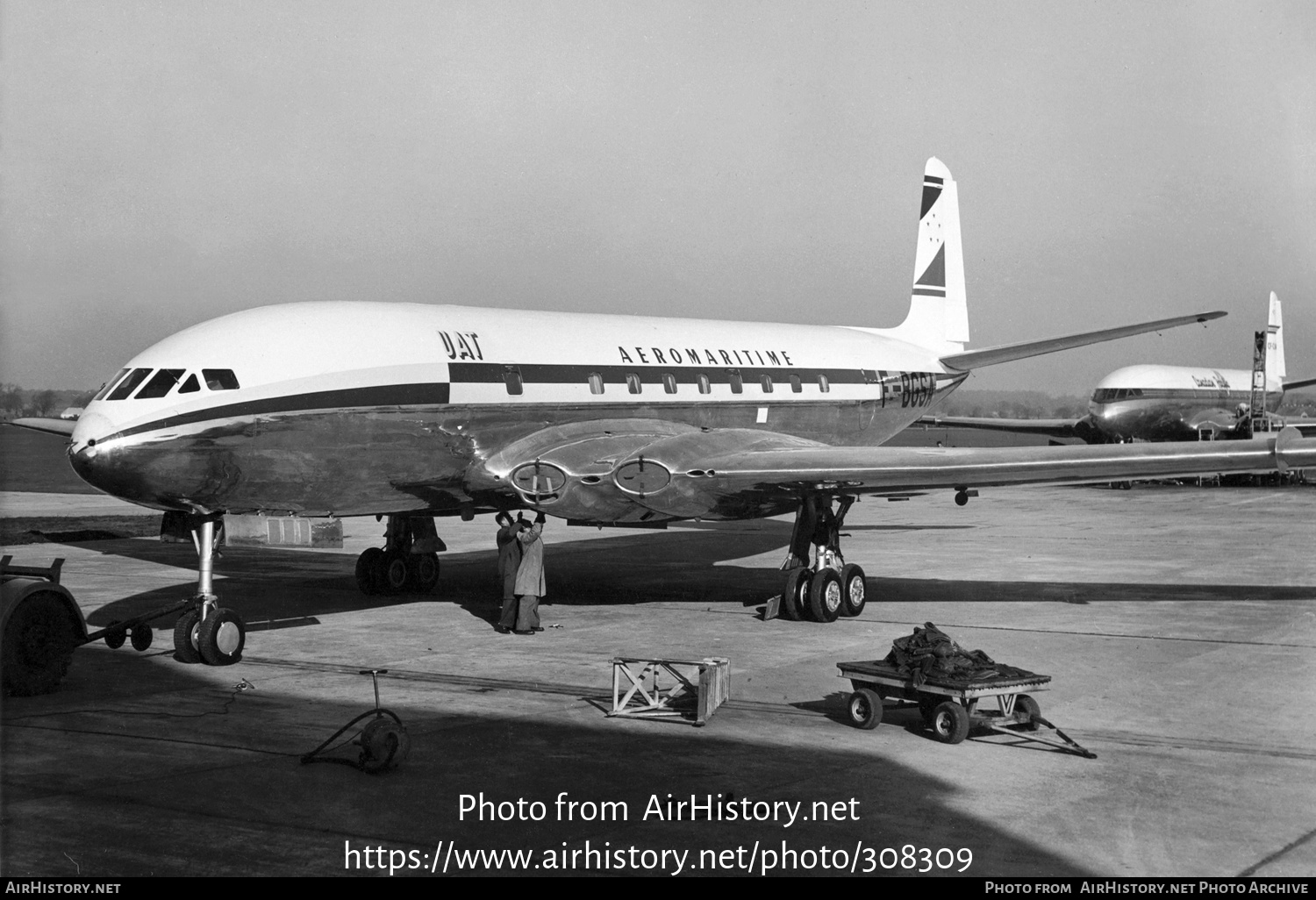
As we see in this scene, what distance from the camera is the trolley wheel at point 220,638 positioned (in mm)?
13695

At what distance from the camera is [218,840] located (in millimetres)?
7789

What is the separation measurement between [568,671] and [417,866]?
603 cm

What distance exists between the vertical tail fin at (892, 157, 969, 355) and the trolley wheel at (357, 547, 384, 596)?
1324 cm

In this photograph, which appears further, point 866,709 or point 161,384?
point 161,384

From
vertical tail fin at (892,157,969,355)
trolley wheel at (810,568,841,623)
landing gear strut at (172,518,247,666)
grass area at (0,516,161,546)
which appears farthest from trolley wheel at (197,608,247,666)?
vertical tail fin at (892,157,969,355)

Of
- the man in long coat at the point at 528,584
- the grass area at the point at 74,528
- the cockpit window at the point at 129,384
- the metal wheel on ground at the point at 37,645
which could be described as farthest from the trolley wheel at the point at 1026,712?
the grass area at the point at 74,528

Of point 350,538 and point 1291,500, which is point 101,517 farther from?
point 1291,500

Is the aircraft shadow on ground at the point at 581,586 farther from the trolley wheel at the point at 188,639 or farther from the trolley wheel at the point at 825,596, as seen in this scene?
the trolley wheel at the point at 188,639

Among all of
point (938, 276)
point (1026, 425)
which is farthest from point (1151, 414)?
point (938, 276)

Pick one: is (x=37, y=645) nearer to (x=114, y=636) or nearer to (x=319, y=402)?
(x=114, y=636)

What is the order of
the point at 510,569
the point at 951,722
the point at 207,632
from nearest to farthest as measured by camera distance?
the point at 951,722 < the point at 207,632 < the point at 510,569

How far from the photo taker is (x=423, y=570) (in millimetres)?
19812

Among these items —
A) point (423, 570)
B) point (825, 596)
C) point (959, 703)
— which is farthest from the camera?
point (423, 570)

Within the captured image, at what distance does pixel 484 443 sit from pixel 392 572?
368 cm
